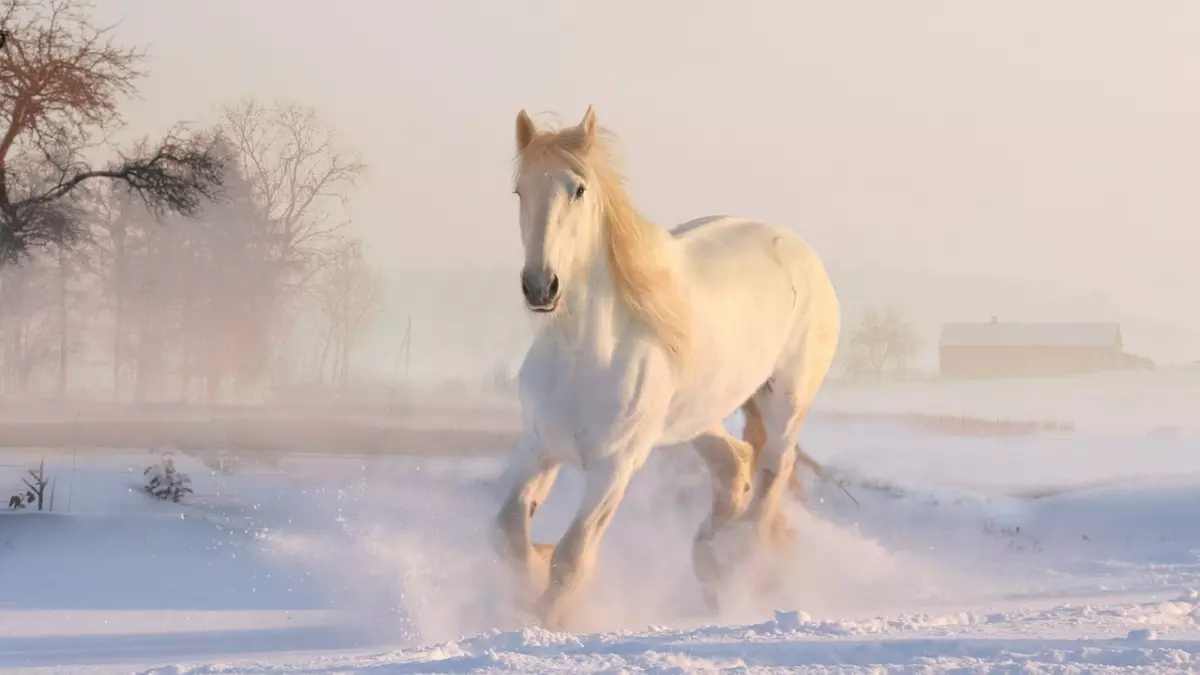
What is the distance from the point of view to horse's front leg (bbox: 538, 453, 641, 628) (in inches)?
260

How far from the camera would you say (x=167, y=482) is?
12055mm

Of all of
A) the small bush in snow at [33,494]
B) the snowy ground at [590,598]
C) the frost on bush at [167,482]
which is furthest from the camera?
the frost on bush at [167,482]

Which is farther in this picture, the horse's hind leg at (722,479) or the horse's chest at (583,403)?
the horse's hind leg at (722,479)

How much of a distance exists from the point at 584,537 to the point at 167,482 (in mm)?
6527

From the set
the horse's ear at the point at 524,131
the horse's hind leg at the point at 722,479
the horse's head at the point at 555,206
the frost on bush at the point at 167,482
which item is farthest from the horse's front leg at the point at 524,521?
the frost on bush at the point at 167,482

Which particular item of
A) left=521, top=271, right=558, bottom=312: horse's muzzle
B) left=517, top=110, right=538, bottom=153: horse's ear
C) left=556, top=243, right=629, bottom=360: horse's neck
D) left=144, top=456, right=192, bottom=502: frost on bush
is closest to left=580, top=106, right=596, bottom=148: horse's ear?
left=517, top=110, right=538, bottom=153: horse's ear

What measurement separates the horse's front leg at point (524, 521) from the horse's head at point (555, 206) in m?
0.97

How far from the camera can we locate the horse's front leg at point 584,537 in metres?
6.60

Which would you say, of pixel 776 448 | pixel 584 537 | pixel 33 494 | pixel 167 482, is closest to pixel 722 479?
pixel 776 448

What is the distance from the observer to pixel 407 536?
27.0 feet

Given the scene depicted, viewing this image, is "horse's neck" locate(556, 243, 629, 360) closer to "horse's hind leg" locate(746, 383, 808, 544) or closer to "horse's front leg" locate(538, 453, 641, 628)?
"horse's front leg" locate(538, 453, 641, 628)

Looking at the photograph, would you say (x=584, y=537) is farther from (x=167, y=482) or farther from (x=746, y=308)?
(x=167, y=482)

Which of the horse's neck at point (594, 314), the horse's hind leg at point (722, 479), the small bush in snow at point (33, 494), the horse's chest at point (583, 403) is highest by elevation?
the horse's neck at point (594, 314)

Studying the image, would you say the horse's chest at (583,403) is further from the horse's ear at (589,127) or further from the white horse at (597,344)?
the horse's ear at (589,127)
